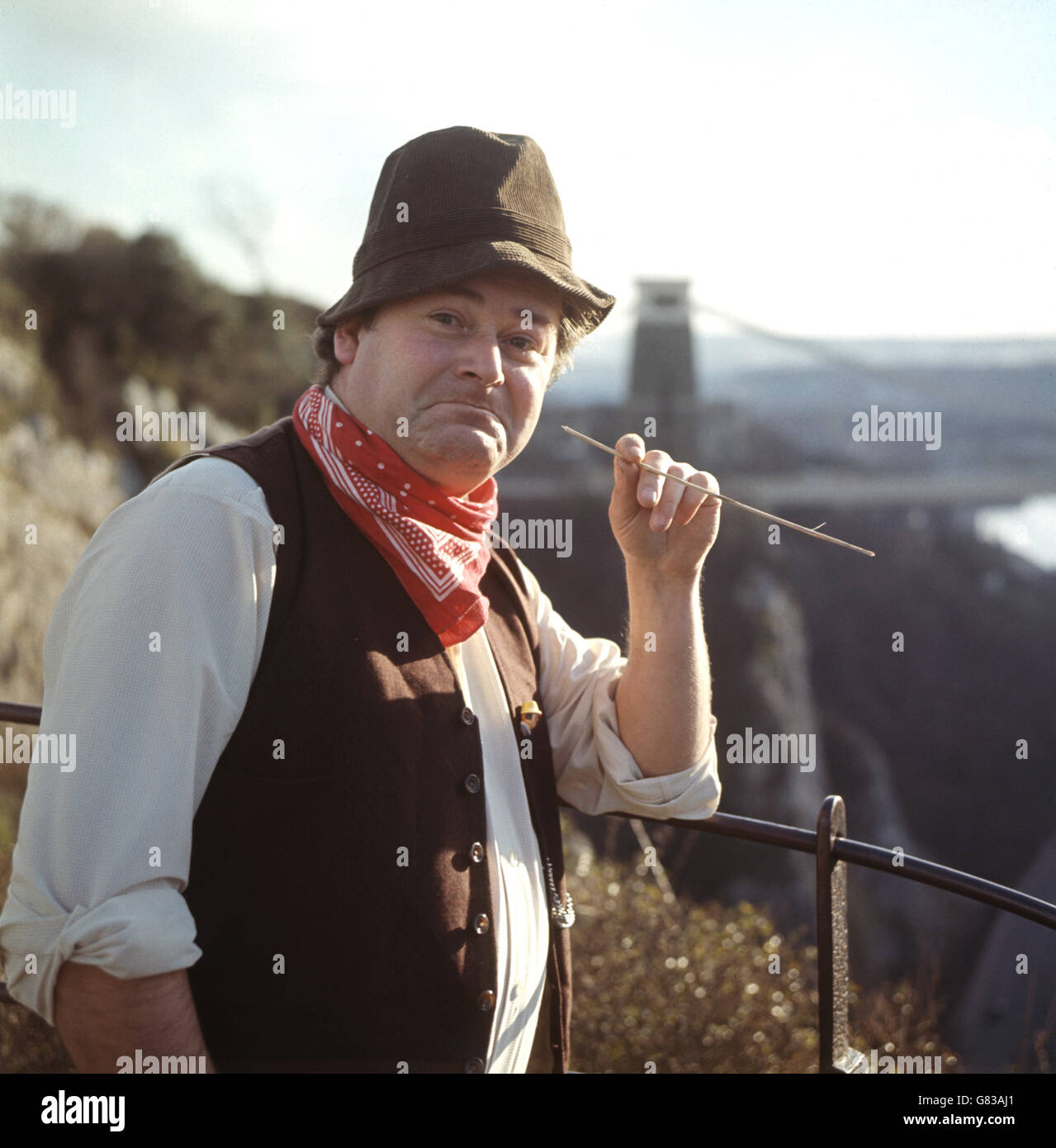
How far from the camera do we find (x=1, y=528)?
25.2 ft

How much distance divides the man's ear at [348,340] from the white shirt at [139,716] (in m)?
0.32

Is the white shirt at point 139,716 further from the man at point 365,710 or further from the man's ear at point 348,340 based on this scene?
the man's ear at point 348,340

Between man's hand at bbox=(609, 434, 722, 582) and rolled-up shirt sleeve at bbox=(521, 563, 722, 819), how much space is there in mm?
194

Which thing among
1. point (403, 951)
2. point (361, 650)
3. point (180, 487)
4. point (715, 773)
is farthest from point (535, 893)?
point (180, 487)

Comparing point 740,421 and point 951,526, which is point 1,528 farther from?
point 951,526

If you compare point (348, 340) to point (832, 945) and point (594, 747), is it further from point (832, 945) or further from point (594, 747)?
point (832, 945)

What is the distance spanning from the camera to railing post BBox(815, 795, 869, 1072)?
159cm

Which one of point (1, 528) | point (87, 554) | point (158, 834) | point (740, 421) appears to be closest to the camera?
point (158, 834)

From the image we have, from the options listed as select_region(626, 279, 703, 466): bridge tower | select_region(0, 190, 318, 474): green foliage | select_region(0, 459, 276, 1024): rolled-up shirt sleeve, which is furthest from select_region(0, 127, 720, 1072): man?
select_region(626, 279, 703, 466): bridge tower

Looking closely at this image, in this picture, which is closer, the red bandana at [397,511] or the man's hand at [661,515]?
the red bandana at [397,511]

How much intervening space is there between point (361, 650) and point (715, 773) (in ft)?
2.32

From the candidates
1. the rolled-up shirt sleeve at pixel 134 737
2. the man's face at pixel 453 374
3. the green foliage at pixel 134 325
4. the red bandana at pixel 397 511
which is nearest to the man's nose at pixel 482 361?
the man's face at pixel 453 374

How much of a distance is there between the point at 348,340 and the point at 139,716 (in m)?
0.69

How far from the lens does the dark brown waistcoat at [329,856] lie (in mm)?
1344
